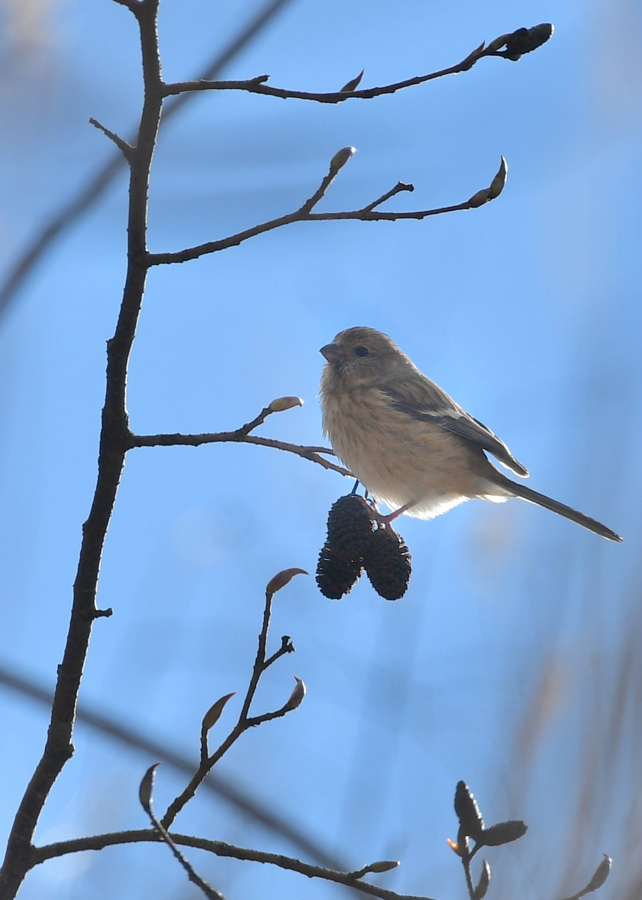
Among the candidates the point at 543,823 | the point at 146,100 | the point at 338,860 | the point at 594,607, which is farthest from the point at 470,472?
the point at 146,100

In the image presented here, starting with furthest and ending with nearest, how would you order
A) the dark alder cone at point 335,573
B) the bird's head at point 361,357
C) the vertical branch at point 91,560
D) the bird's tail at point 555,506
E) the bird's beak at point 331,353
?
the bird's beak at point 331,353, the bird's head at point 361,357, the bird's tail at point 555,506, the dark alder cone at point 335,573, the vertical branch at point 91,560

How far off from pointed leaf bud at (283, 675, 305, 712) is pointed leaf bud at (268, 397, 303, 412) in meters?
0.64

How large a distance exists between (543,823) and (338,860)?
0.73 meters

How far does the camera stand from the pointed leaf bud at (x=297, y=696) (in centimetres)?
211

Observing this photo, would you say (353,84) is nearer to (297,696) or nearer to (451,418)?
(297,696)

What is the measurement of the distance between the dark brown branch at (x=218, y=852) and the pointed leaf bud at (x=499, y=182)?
61.6 inches

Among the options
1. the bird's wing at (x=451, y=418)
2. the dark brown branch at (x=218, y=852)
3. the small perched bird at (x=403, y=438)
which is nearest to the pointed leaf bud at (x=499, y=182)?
the dark brown branch at (x=218, y=852)

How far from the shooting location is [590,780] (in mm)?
2902

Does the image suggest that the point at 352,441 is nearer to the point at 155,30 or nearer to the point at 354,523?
the point at 354,523

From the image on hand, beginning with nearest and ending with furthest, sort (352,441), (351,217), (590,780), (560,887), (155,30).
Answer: (155,30), (351,217), (560,887), (590,780), (352,441)

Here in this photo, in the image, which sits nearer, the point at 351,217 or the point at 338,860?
the point at 351,217

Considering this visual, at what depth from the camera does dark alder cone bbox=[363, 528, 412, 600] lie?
2.87 m

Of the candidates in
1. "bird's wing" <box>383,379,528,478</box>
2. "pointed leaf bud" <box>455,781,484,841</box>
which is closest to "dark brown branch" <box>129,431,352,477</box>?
"pointed leaf bud" <box>455,781,484,841</box>

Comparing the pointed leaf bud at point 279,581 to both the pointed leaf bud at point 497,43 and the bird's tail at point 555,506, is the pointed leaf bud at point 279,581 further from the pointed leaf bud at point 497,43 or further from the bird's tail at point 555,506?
the bird's tail at point 555,506
